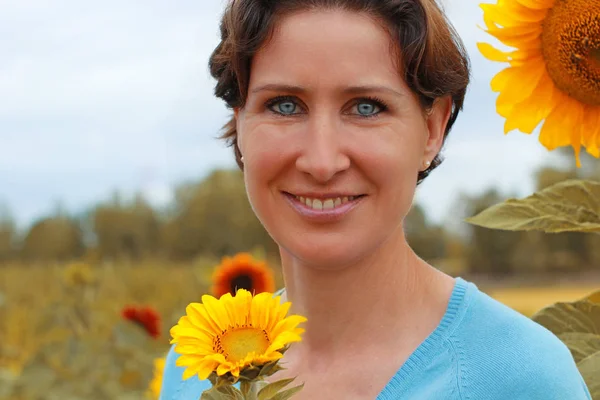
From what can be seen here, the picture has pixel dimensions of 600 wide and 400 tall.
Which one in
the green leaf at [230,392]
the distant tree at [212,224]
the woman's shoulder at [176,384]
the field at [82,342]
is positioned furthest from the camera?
the distant tree at [212,224]

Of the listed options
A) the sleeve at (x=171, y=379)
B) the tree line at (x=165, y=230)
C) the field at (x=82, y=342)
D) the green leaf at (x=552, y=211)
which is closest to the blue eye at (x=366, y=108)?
the green leaf at (x=552, y=211)

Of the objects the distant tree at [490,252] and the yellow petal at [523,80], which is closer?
the yellow petal at [523,80]

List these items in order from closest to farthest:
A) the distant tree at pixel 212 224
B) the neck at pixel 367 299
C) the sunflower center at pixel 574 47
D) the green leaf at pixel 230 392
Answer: the green leaf at pixel 230 392 → the sunflower center at pixel 574 47 → the neck at pixel 367 299 → the distant tree at pixel 212 224

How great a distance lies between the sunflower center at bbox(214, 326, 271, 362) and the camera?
0.88m

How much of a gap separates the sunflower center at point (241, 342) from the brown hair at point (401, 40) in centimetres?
57

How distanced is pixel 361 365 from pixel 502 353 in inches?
9.0

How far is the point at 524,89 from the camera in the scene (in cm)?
128

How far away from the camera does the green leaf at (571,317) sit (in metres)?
1.29

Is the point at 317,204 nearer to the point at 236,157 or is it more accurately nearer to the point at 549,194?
the point at 549,194

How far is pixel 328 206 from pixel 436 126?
0.28m

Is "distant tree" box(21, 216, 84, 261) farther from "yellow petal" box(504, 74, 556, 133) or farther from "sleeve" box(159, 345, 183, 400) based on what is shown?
"yellow petal" box(504, 74, 556, 133)

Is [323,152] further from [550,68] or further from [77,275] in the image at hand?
[77,275]

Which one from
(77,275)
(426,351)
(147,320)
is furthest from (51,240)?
(426,351)

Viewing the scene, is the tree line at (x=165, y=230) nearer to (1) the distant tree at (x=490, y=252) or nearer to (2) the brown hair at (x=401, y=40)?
(2) the brown hair at (x=401, y=40)
